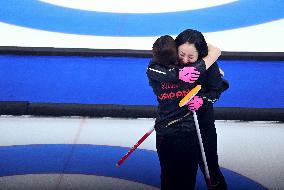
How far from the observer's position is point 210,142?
1917 millimetres

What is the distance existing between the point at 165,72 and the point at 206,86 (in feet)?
1.08

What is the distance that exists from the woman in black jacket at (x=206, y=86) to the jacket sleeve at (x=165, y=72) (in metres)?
0.03

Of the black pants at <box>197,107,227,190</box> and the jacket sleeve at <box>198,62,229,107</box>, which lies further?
the black pants at <box>197,107,227,190</box>

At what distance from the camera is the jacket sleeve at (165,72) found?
4.99ft

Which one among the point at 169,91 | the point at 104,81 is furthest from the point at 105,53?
the point at 169,91

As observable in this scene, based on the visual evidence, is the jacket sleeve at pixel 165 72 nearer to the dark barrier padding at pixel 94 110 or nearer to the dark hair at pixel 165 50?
the dark hair at pixel 165 50

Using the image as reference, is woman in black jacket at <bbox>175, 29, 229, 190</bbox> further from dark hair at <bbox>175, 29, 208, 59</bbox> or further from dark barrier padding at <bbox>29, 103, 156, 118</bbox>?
dark barrier padding at <bbox>29, 103, 156, 118</bbox>

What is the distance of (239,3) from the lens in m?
4.73

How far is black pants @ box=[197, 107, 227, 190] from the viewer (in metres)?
1.89

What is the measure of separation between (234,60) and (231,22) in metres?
0.96

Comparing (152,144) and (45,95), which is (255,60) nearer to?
(152,144)

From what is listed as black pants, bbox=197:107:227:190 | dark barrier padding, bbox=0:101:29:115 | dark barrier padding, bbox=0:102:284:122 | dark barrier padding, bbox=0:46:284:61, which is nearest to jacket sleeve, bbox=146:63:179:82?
black pants, bbox=197:107:227:190

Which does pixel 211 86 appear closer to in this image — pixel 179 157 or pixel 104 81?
pixel 179 157

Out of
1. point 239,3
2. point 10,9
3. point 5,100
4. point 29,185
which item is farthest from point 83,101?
point 239,3
